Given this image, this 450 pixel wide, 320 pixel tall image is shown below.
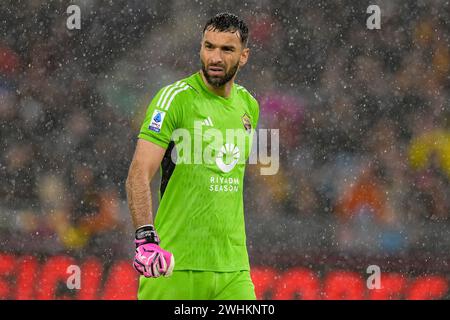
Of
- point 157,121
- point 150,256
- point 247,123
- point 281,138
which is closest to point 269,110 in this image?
point 281,138

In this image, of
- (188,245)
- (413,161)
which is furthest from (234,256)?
(413,161)

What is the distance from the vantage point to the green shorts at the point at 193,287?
4.36 m

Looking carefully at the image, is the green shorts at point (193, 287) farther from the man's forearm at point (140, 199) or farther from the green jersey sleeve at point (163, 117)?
the green jersey sleeve at point (163, 117)

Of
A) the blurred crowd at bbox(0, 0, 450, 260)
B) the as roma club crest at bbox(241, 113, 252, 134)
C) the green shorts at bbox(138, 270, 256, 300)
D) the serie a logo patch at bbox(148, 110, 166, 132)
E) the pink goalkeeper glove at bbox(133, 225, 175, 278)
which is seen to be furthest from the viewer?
the blurred crowd at bbox(0, 0, 450, 260)

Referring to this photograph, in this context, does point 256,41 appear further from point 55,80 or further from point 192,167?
point 192,167

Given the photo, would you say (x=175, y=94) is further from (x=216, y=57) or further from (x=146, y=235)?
(x=146, y=235)

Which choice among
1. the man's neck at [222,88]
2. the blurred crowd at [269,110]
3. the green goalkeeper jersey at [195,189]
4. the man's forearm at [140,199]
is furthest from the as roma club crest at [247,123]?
the blurred crowd at [269,110]

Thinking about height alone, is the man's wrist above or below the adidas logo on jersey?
below

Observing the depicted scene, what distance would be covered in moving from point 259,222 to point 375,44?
2.81 metres

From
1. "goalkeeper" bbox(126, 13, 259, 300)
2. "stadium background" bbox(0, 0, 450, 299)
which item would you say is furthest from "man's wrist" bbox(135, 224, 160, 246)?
"stadium background" bbox(0, 0, 450, 299)

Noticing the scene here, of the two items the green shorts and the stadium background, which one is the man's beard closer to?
the green shorts

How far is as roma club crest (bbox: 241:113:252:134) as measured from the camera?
15.5 feet

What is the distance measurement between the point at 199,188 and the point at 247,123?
55 cm

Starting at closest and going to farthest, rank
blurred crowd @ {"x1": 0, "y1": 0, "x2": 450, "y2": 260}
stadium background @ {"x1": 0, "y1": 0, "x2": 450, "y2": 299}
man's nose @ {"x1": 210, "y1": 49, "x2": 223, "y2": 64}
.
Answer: man's nose @ {"x1": 210, "y1": 49, "x2": 223, "y2": 64} → stadium background @ {"x1": 0, "y1": 0, "x2": 450, "y2": 299} → blurred crowd @ {"x1": 0, "y1": 0, "x2": 450, "y2": 260}
